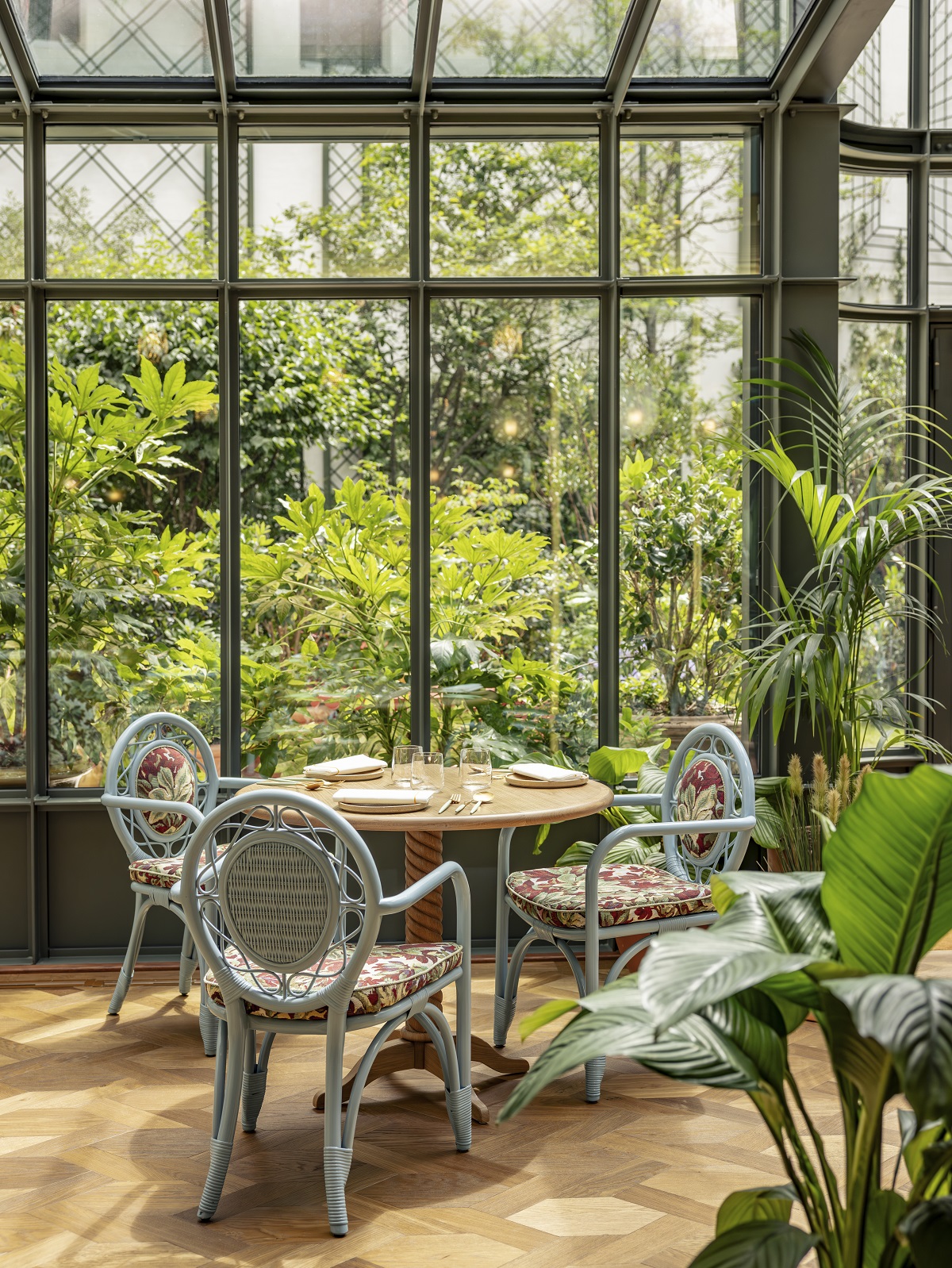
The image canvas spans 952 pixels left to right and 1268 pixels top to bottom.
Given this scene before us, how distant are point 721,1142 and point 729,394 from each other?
2806mm

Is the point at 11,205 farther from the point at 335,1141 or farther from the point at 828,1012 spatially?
the point at 828,1012

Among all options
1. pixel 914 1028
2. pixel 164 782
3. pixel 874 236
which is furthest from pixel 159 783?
pixel 874 236

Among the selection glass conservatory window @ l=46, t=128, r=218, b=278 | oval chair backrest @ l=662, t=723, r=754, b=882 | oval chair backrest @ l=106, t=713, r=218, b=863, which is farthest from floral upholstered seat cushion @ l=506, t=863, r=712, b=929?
glass conservatory window @ l=46, t=128, r=218, b=278

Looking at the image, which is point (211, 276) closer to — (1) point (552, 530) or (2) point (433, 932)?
(1) point (552, 530)

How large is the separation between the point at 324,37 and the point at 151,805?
9.31ft

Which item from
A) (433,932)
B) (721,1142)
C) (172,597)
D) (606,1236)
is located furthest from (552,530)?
(606,1236)

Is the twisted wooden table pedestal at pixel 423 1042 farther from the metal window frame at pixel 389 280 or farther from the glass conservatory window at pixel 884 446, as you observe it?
the glass conservatory window at pixel 884 446

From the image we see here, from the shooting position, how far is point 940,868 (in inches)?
55.7

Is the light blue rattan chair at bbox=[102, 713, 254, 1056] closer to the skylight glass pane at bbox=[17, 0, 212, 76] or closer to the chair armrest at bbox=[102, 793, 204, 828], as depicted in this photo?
the chair armrest at bbox=[102, 793, 204, 828]

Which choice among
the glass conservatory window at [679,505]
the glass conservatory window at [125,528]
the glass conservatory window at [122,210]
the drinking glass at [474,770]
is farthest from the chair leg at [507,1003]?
the glass conservatory window at [122,210]

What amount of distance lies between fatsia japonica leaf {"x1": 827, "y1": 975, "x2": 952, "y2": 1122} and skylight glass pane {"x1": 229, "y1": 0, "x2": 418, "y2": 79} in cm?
384

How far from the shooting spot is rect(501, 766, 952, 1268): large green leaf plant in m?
1.32

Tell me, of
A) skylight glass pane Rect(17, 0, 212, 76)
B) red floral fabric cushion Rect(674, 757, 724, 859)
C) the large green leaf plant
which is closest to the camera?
the large green leaf plant

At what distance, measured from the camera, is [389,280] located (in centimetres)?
448
